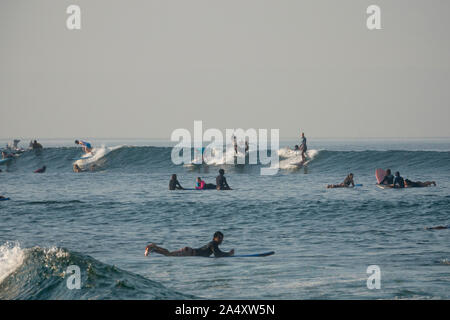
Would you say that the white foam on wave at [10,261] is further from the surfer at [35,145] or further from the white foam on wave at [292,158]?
the surfer at [35,145]

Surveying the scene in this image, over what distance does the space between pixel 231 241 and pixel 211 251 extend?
103 inches

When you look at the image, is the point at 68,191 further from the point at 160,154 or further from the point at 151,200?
the point at 160,154

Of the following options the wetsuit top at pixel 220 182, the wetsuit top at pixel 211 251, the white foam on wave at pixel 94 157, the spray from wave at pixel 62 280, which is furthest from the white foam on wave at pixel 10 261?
the white foam on wave at pixel 94 157

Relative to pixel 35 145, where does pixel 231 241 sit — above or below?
above

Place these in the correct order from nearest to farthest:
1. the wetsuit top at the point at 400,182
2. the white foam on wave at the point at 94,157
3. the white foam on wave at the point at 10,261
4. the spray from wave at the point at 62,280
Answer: the spray from wave at the point at 62,280, the white foam on wave at the point at 10,261, the wetsuit top at the point at 400,182, the white foam on wave at the point at 94,157

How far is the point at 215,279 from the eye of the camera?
488 inches

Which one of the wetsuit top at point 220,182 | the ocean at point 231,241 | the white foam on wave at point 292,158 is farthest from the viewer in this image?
the white foam on wave at point 292,158

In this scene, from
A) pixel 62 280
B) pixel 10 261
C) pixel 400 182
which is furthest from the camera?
pixel 400 182

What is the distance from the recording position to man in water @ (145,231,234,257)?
14.8 metres

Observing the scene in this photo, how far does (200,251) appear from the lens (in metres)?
15.0

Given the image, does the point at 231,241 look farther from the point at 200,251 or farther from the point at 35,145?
the point at 35,145

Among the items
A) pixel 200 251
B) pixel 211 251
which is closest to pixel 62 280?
pixel 200 251

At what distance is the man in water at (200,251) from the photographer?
14812 millimetres
